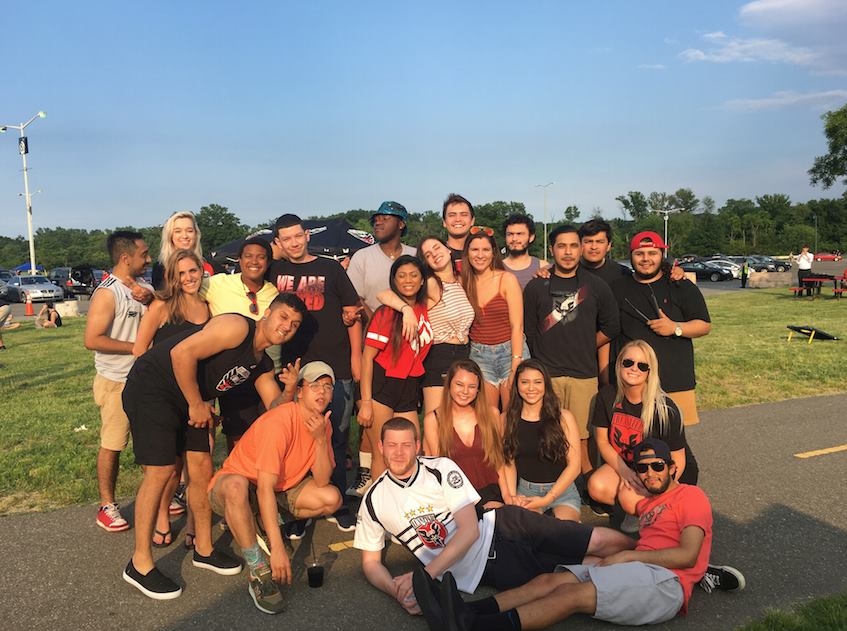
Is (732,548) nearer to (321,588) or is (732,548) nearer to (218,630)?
(321,588)

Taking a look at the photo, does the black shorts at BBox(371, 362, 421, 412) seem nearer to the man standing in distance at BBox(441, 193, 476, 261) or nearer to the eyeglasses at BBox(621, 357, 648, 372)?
the man standing in distance at BBox(441, 193, 476, 261)

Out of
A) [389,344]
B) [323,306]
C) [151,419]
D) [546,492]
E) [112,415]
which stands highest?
[323,306]

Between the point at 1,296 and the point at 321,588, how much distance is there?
35985 millimetres

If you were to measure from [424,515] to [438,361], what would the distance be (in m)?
1.43

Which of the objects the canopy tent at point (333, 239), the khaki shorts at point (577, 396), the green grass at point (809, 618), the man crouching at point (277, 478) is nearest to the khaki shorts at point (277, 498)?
the man crouching at point (277, 478)

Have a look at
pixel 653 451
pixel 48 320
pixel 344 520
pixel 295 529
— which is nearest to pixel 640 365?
pixel 653 451

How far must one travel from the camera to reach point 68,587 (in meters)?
3.83

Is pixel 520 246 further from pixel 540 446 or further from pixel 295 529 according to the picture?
pixel 295 529

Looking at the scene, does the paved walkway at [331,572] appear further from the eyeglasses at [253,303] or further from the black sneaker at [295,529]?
the eyeglasses at [253,303]

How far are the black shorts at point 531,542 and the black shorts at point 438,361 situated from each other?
3.91 ft

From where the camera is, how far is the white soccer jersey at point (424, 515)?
12.2ft

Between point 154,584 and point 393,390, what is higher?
point 393,390

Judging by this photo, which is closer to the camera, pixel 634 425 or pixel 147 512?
pixel 147 512

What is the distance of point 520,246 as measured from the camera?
5605 mm
